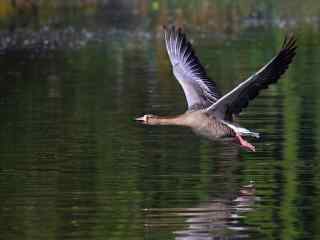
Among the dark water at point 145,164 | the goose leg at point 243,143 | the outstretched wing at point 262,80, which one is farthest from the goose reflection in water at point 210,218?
the goose leg at point 243,143

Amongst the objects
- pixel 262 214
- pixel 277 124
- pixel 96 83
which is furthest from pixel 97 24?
pixel 262 214

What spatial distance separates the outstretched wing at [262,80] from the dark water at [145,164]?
78 cm

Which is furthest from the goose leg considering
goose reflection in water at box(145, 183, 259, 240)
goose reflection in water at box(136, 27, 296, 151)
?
goose reflection in water at box(145, 183, 259, 240)

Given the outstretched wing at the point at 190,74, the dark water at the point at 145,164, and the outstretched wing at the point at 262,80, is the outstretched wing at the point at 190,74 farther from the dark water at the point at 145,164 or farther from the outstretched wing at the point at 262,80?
the dark water at the point at 145,164

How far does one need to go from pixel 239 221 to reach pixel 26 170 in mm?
4054

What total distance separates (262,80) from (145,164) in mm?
1819

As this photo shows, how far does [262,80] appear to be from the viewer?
14.7 m

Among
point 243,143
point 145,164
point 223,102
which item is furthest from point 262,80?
point 145,164

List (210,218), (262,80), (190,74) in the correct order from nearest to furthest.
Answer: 1. (210,218)
2. (262,80)
3. (190,74)

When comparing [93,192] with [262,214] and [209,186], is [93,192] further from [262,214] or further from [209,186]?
[262,214]

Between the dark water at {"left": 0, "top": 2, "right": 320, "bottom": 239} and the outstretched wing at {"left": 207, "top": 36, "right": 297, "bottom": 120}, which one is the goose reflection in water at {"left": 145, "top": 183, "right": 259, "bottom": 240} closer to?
the dark water at {"left": 0, "top": 2, "right": 320, "bottom": 239}

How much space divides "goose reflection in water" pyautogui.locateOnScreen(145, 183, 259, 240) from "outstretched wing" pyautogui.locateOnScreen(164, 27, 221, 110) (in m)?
2.71

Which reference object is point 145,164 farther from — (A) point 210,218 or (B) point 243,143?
(A) point 210,218

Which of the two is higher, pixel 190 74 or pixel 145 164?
pixel 190 74
